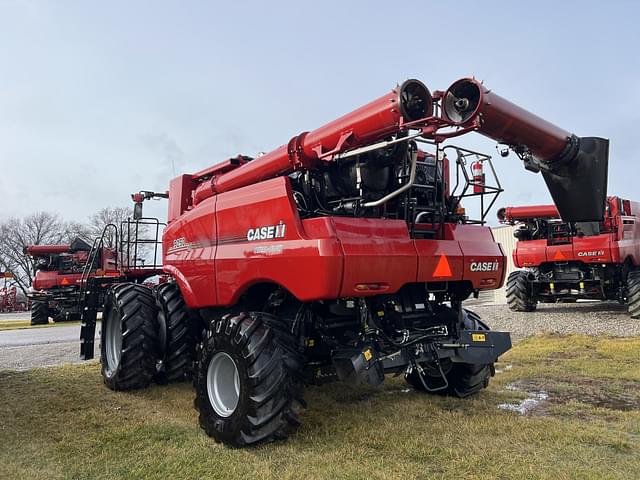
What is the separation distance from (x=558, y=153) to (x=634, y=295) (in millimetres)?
9131

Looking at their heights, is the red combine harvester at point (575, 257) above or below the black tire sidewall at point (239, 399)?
above

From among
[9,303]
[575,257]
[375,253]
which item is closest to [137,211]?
[375,253]

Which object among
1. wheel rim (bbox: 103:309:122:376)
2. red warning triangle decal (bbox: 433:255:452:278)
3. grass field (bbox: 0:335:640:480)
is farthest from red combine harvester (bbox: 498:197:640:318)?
wheel rim (bbox: 103:309:122:376)

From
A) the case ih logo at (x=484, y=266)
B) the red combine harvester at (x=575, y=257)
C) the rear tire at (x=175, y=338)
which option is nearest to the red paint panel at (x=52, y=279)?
the rear tire at (x=175, y=338)

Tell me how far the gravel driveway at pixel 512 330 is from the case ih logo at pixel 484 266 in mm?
5361

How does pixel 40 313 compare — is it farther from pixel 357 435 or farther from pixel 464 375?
pixel 357 435

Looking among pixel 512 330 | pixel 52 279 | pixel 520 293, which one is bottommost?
pixel 512 330

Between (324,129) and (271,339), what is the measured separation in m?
1.77

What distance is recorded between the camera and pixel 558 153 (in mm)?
4633

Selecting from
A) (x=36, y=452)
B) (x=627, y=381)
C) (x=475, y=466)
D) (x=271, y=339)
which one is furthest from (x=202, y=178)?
(x=627, y=381)

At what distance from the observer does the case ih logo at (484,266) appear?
16.0 feet

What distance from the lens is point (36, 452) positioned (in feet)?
13.1

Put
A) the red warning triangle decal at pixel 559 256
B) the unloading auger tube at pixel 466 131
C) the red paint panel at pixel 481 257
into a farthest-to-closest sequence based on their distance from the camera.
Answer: the red warning triangle decal at pixel 559 256 → the red paint panel at pixel 481 257 → the unloading auger tube at pixel 466 131

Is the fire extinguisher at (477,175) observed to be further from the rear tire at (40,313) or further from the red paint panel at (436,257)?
the rear tire at (40,313)
